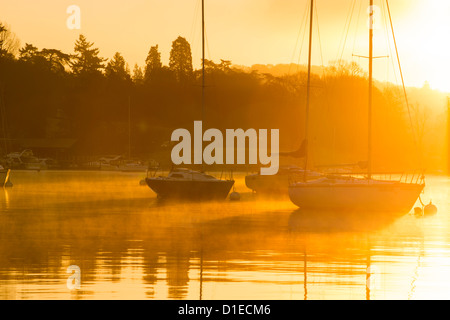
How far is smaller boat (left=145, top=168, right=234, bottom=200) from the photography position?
5203 cm

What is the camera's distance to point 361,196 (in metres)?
42.7

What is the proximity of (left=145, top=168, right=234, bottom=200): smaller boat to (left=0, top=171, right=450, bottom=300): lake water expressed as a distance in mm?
4972

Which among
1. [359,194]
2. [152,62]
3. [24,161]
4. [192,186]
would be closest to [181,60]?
[152,62]

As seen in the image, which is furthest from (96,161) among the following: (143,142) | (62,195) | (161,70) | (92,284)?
(92,284)

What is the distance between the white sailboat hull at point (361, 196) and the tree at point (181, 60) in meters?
133

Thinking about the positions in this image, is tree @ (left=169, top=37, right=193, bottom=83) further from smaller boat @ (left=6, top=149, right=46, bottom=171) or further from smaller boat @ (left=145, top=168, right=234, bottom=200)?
smaller boat @ (left=145, top=168, right=234, bottom=200)

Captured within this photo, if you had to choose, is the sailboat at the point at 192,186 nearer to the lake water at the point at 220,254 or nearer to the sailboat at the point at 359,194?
the lake water at the point at 220,254

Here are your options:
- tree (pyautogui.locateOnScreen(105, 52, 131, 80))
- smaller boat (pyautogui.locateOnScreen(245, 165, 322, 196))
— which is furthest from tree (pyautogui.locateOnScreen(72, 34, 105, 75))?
smaller boat (pyautogui.locateOnScreen(245, 165, 322, 196))

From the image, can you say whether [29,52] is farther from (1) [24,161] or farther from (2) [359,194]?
(2) [359,194]

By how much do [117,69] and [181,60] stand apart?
1432cm

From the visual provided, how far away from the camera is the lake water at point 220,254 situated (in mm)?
19203
